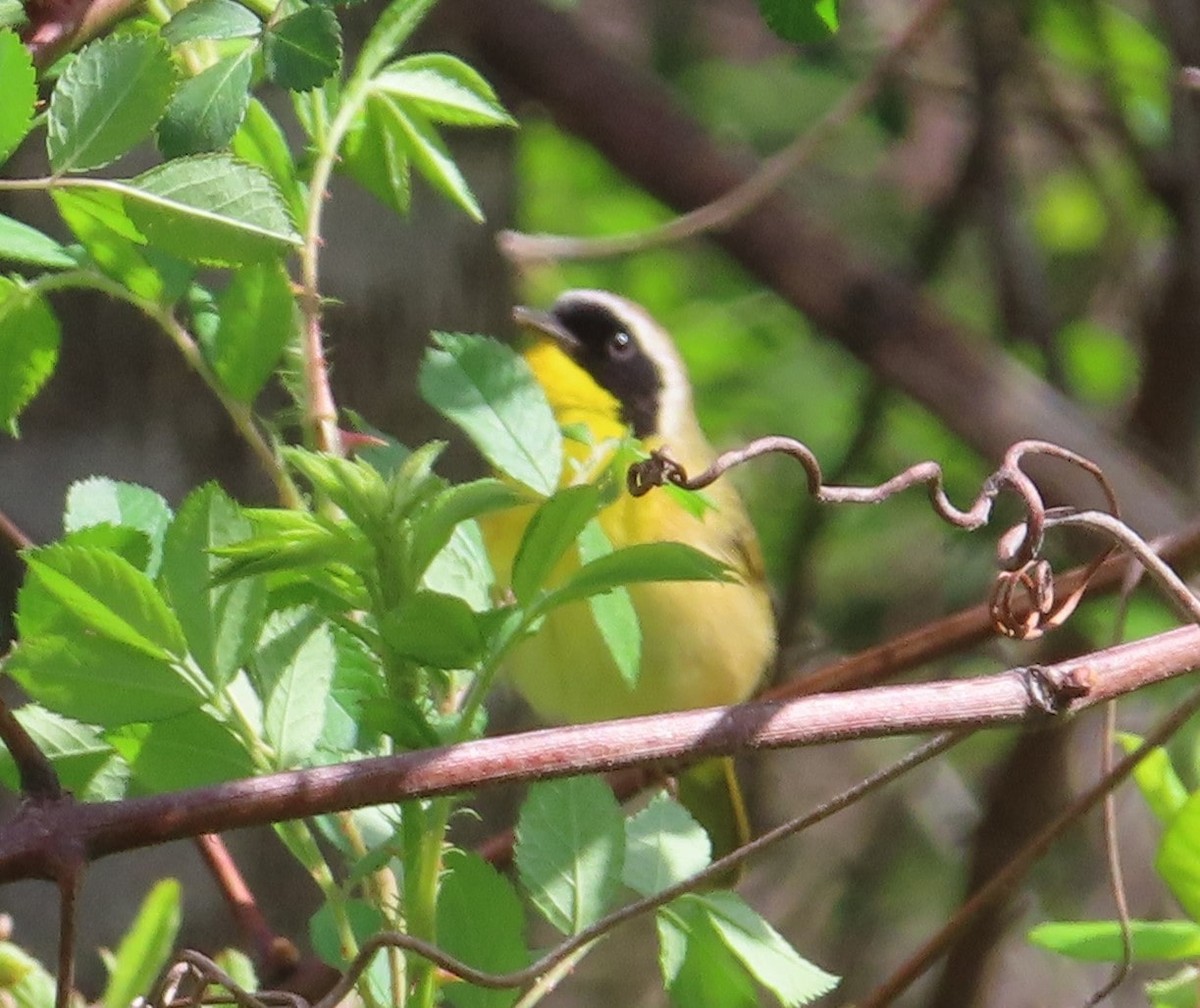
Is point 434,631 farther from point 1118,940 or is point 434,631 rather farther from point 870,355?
point 870,355

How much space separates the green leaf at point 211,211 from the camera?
0.58m

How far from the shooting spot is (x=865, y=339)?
6.16 ft

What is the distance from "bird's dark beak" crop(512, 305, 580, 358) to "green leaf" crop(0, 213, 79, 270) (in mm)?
1086

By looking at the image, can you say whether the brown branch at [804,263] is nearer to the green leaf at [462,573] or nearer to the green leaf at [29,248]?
the green leaf at [462,573]

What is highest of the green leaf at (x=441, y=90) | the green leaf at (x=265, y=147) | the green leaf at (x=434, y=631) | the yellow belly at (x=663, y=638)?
the green leaf at (x=441, y=90)

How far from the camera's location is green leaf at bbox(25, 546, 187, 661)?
558mm

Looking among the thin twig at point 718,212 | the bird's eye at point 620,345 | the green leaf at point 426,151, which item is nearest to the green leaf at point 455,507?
the green leaf at point 426,151

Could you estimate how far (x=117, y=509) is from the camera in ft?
2.27

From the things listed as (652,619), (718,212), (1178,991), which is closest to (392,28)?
(1178,991)

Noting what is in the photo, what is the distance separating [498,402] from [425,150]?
16cm

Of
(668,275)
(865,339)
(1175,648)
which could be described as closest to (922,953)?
(1175,648)

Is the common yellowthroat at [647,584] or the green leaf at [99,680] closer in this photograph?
the green leaf at [99,680]

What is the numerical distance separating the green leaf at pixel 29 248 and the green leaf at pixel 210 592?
0.12 meters

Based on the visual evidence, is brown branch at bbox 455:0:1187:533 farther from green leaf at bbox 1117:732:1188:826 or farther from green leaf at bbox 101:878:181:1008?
green leaf at bbox 101:878:181:1008
